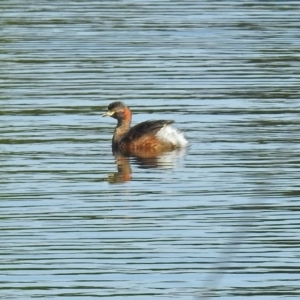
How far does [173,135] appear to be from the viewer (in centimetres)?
1702

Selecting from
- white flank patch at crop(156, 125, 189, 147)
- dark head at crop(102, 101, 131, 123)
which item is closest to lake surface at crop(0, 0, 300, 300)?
white flank patch at crop(156, 125, 189, 147)

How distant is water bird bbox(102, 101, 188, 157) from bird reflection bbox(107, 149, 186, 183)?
50 mm

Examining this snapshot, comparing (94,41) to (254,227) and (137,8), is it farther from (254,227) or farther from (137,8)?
(254,227)

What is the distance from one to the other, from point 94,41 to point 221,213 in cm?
1411

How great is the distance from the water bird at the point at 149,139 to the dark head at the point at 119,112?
10.9 inches

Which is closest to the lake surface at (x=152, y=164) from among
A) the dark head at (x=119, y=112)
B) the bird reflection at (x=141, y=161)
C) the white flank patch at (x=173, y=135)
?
the bird reflection at (x=141, y=161)

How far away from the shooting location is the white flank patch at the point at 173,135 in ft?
55.5

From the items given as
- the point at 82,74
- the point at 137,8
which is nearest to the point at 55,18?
the point at 137,8

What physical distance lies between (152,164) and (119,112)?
191 cm

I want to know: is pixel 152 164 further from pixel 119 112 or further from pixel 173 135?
pixel 119 112

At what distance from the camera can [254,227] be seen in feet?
40.8

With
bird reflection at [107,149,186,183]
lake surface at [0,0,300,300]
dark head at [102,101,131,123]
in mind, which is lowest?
bird reflection at [107,149,186,183]

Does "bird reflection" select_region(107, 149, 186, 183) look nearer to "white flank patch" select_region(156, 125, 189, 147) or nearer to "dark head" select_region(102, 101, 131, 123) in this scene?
"white flank patch" select_region(156, 125, 189, 147)

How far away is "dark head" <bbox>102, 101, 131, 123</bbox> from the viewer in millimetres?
18000
